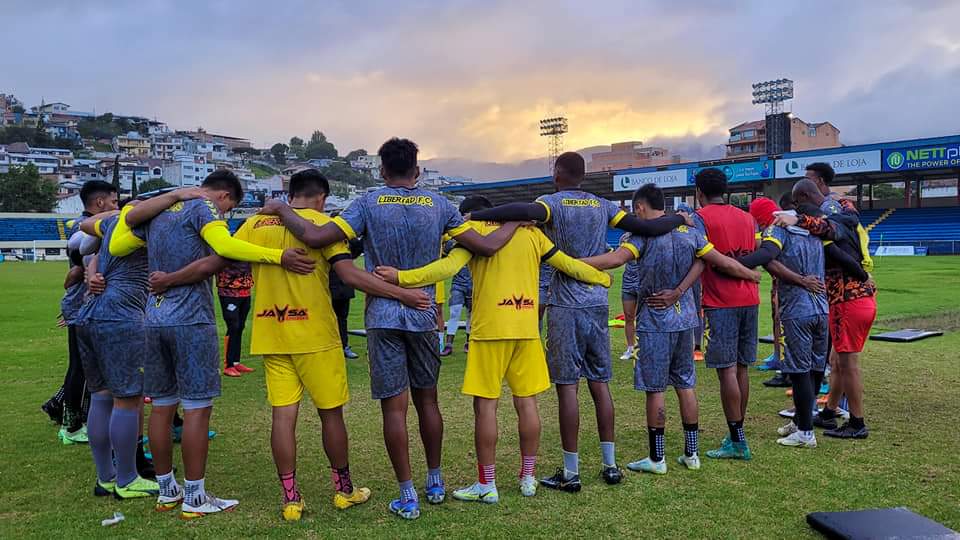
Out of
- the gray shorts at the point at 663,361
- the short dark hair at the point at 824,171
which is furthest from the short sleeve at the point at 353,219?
the short dark hair at the point at 824,171

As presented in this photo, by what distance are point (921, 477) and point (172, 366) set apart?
18.8 feet

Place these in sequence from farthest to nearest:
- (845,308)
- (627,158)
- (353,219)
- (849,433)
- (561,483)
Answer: (627,158)
(845,308)
(849,433)
(561,483)
(353,219)

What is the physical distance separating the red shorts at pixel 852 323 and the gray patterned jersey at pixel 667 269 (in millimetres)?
2044

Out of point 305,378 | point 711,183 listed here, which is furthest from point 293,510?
point 711,183

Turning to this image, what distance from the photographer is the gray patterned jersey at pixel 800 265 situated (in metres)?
5.94

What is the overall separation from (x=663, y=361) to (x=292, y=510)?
3036mm

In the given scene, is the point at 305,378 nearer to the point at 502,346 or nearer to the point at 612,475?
the point at 502,346

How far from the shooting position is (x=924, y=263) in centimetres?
3192

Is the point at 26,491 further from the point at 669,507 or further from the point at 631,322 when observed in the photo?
the point at 631,322

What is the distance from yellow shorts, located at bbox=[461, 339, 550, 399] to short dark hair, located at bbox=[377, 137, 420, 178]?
133cm

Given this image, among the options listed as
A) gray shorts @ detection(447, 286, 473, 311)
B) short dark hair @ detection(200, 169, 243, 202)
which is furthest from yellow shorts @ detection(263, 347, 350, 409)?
gray shorts @ detection(447, 286, 473, 311)

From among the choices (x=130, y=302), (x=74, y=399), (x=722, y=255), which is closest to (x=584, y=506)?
(x=722, y=255)

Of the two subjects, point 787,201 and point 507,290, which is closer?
point 507,290

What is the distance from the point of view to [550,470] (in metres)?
5.41
